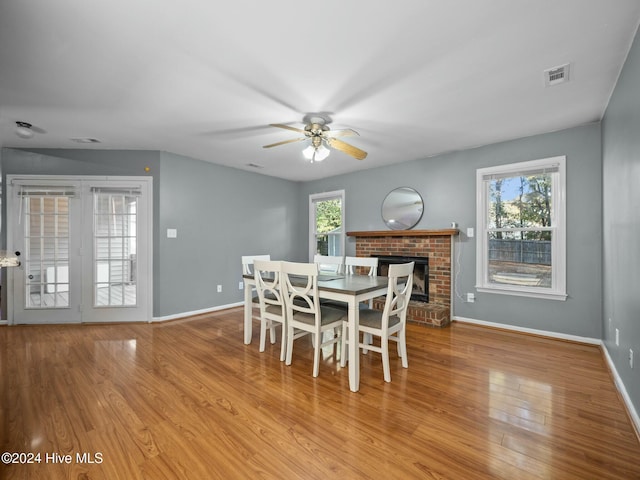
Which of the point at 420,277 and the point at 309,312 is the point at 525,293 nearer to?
the point at 420,277

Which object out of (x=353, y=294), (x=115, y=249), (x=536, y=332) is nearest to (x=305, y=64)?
(x=353, y=294)

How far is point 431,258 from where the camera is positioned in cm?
439

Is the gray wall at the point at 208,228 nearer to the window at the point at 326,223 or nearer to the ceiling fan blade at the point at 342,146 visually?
the window at the point at 326,223

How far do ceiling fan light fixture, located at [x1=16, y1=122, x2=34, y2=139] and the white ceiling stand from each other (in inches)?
3.3

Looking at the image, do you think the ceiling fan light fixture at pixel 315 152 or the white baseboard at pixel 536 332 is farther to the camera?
the white baseboard at pixel 536 332

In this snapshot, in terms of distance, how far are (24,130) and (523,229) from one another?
5823 millimetres

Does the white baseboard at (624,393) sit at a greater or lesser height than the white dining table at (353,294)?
lesser

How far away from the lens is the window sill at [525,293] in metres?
3.44

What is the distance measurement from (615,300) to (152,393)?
3752 millimetres

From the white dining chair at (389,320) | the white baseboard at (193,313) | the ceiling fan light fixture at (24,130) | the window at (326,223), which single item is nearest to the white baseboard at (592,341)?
the white dining chair at (389,320)

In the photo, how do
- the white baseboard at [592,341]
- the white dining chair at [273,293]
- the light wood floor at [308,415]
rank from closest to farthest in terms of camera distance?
the light wood floor at [308,415], the white baseboard at [592,341], the white dining chair at [273,293]

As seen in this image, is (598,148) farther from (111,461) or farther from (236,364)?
(111,461)

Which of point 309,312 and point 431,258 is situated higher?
point 431,258

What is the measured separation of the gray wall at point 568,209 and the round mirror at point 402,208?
0.31ft
